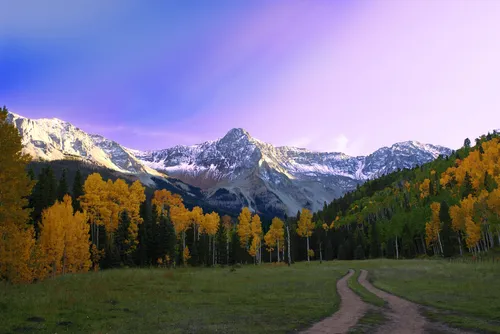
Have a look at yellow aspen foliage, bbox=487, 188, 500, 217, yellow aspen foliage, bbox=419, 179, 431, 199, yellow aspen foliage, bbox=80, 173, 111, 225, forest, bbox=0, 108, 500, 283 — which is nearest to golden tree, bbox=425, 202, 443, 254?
forest, bbox=0, 108, 500, 283

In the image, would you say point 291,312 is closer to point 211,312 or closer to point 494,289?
point 211,312

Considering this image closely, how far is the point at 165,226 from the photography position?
257 feet

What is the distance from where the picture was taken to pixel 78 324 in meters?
19.0

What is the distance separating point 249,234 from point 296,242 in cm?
3821

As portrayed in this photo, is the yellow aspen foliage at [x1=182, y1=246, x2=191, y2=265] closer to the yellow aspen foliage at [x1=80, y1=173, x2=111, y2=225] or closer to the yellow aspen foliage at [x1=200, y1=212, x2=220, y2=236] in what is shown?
the yellow aspen foliage at [x1=200, y1=212, x2=220, y2=236]

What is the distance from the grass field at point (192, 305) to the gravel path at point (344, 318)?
2.48 feet

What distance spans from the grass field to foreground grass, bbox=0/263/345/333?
1.8 inches

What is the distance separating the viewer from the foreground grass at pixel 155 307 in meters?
18.7

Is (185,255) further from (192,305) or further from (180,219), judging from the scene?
(192,305)

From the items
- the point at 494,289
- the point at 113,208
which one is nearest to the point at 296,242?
the point at 113,208

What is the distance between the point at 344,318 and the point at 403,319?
335 cm

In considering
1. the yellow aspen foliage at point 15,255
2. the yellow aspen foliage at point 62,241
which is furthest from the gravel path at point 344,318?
the yellow aspen foliage at point 62,241

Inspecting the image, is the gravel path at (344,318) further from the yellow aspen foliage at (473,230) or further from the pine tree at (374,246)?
the pine tree at (374,246)

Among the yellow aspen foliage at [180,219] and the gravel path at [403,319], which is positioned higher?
the yellow aspen foliage at [180,219]
